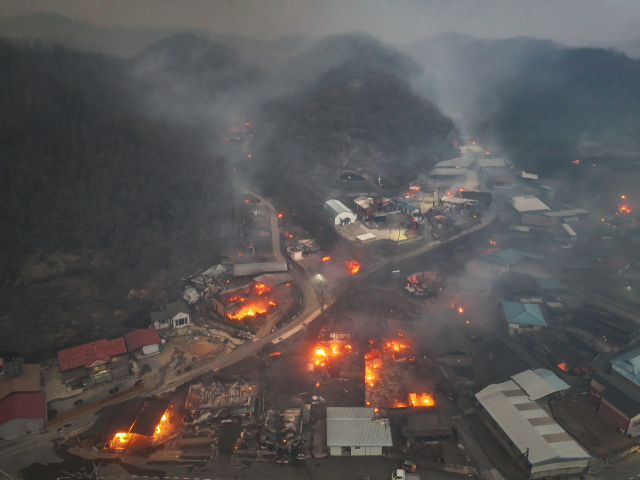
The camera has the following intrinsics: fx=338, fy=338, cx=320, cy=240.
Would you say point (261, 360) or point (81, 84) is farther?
point (81, 84)

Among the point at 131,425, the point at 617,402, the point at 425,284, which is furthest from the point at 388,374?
the point at 131,425

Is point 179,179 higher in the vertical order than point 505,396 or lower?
higher

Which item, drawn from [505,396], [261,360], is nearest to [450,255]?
[505,396]

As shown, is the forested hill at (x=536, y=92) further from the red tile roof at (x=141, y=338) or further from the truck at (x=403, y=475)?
the red tile roof at (x=141, y=338)

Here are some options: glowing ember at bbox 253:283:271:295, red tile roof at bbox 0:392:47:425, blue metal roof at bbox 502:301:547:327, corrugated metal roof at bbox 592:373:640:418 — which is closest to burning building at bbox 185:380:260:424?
red tile roof at bbox 0:392:47:425

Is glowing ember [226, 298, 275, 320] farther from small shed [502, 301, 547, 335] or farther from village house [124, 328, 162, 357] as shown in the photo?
small shed [502, 301, 547, 335]

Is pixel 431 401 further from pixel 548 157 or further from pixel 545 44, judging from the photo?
pixel 545 44

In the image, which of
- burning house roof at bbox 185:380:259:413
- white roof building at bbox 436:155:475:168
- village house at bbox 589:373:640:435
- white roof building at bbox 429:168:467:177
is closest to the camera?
village house at bbox 589:373:640:435
